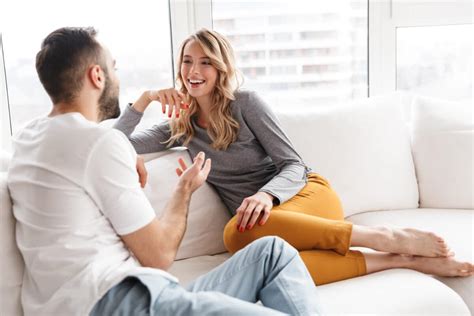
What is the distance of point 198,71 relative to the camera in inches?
90.4

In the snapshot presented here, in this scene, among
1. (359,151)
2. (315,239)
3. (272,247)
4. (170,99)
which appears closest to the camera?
(272,247)

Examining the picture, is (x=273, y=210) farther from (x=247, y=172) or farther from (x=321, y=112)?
(x=321, y=112)

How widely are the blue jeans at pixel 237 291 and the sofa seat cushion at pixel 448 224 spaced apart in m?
0.62

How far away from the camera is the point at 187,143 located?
7.70ft

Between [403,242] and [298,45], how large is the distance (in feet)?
4.88

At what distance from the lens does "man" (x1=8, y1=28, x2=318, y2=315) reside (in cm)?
139

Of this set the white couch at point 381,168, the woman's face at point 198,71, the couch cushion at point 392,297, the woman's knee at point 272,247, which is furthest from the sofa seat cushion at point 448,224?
the woman's face at point 198,71

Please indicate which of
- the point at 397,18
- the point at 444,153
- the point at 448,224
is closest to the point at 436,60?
the point at 397,18

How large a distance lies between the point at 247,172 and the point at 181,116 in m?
0.33

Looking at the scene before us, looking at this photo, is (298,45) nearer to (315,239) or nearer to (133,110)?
(133,110)

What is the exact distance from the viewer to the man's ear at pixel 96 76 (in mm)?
→ 1555

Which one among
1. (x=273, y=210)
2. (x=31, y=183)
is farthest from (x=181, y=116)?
(x=31, y=183)

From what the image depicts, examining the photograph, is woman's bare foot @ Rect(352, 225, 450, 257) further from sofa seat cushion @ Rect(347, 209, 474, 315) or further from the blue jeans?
the blue jeans

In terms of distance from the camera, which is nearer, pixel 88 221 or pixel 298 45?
pixel 88 221
